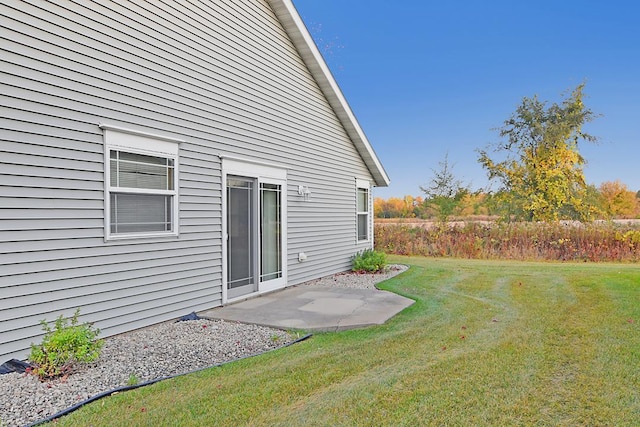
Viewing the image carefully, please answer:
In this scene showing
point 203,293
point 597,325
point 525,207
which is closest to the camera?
point 597,325

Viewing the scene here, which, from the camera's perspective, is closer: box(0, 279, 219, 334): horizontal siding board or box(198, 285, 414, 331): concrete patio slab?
box(0, 279, 219, 334): horizontal siding board

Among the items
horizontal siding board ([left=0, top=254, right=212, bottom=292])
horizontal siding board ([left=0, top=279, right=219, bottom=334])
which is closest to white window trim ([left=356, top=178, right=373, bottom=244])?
horizontal siding board ([left=0, top=279, right=219, bottom=334])

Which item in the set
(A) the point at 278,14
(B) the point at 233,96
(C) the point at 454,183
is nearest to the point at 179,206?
(B) the point at 233,96

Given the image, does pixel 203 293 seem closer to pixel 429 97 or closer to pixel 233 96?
pixel 233 96

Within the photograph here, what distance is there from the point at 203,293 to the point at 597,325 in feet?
17.1

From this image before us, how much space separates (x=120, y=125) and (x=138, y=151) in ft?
1.19

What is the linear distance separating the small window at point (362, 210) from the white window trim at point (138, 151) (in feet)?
20.4

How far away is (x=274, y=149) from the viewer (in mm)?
7672

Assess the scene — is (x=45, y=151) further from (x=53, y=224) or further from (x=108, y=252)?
(x=108, y=252)

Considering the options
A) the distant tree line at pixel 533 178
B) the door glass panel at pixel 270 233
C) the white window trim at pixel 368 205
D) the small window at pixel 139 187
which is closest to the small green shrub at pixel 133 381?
the small window at pixel 139 187

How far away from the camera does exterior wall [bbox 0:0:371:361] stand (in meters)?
3.91

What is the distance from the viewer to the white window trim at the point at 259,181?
6.40 meters

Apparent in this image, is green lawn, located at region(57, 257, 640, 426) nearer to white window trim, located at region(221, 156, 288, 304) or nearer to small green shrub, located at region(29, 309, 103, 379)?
small green shrub, located at region(29, 309, 103, 379)

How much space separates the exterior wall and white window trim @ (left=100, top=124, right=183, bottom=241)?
7 cm
